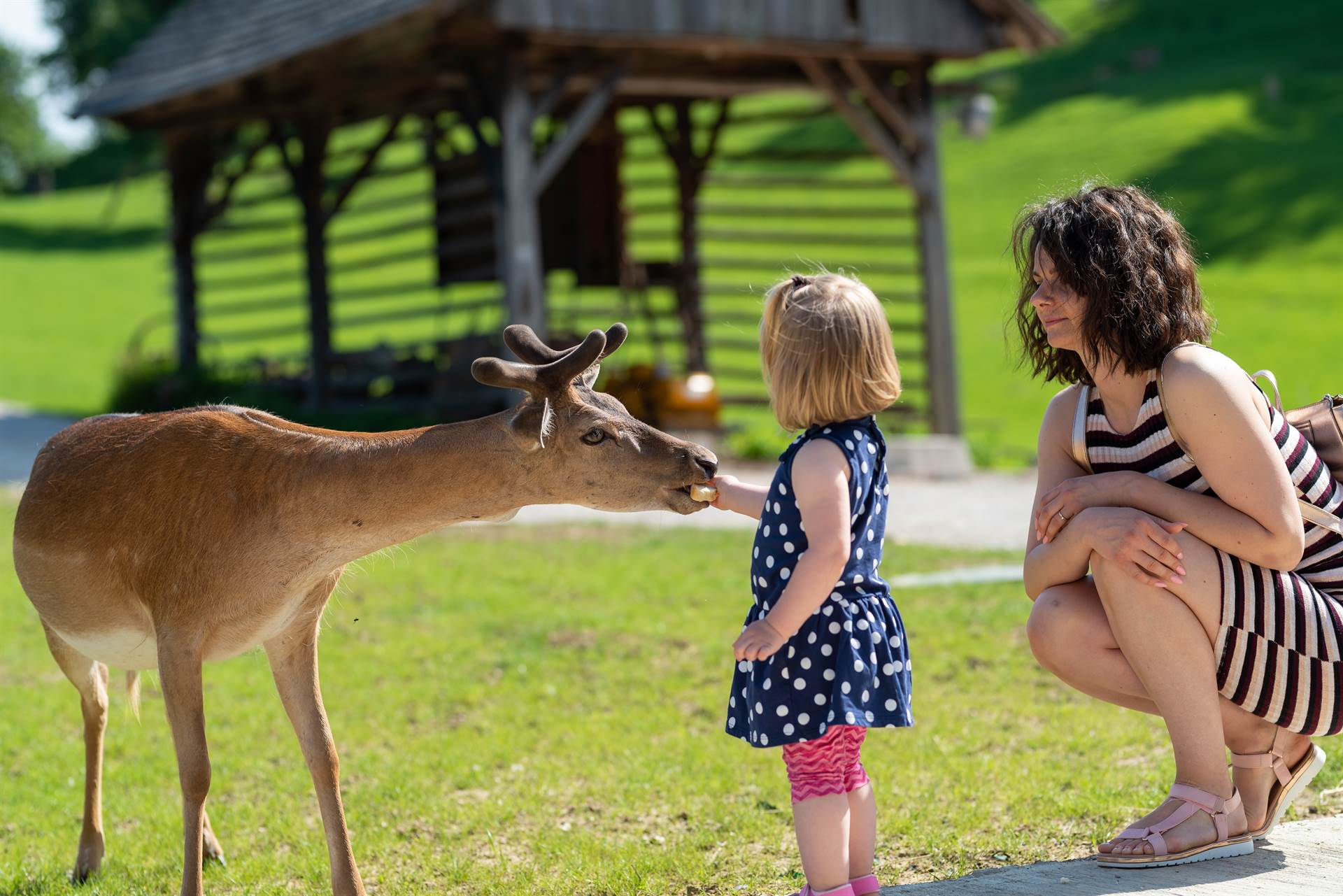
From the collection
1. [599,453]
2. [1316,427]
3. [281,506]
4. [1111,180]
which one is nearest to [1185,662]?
[1316,427]

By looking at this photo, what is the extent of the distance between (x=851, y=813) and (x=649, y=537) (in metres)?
6.84

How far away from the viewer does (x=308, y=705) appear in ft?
14.2

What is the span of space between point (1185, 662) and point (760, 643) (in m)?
1.21

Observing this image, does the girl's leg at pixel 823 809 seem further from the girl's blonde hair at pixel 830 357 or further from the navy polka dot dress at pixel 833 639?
the girl's blonde hair at pixel 830 357

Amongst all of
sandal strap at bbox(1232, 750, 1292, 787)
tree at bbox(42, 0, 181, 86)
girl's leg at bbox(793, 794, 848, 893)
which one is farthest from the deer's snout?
tree at bbox(42, 0, 181, 86)

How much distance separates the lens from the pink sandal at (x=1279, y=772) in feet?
13.3

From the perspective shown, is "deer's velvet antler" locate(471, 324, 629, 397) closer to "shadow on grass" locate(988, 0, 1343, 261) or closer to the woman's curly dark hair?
the woman's curly dark hair

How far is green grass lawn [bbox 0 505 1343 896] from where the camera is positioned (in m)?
4.54

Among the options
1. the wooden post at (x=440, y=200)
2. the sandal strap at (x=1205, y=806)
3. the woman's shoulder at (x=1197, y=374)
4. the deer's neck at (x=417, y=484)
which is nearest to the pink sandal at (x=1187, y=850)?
the sandal strap at (x=1205, y=806)

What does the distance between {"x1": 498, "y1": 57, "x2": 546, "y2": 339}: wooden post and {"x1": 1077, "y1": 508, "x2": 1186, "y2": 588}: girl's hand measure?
9.39m

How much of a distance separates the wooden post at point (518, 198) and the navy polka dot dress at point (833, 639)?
31.0ft

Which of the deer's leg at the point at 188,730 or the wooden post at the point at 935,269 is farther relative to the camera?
the wooden post at the point at 935,269

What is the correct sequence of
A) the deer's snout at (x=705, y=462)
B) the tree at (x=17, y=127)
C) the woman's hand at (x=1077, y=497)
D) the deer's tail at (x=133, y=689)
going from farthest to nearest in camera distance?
the tree at (x=17, y=127), the deer's tail at (x=133, y=689), the woman's hand at (x=1077, y=497), the deer's snout at (x=705, y=462)

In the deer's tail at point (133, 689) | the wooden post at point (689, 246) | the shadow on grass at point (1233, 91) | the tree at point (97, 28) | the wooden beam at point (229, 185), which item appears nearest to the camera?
the deer's tail at point (133, 689)
